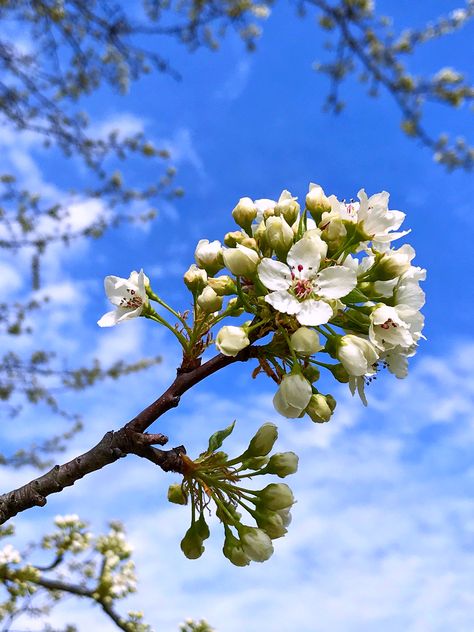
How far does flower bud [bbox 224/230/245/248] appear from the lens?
6.41ft

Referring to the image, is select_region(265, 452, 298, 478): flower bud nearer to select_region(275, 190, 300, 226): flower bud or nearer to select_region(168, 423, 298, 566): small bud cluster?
select_region(168, 423, 298, 566): small bud cluster

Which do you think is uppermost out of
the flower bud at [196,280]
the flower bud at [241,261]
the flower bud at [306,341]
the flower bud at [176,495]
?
the flower bud at [196,280]

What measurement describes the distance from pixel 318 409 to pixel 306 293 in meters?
0.34

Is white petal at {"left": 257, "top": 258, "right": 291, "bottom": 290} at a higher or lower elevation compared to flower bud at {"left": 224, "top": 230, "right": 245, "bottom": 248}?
lower

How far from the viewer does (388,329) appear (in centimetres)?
177

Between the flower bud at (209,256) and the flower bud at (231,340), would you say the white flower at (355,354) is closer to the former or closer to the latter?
the flower bud at (231,340)

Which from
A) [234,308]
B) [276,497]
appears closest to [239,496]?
[276,497]

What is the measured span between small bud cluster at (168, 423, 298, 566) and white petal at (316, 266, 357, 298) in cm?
46

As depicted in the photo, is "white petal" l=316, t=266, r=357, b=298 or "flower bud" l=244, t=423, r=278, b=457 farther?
"flower bud" l=244, t=423, r=278, b=457

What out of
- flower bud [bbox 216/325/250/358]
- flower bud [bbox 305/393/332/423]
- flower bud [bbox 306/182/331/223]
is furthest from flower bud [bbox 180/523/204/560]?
flower bud [bbox 306/182/331/223]

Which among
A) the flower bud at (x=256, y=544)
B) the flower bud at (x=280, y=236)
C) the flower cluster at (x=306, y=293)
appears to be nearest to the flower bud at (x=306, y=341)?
the flower cluster at (x=306, y=293)

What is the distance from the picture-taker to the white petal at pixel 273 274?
166 cm

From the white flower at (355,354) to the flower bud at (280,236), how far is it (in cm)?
28

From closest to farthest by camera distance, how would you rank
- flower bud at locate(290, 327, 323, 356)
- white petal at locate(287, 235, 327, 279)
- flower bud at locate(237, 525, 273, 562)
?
1. flower bud at locate(290, 327, 323, 356)
2. white petal at locate(287, 235, 327, 279)
3. flower bud at locate(237, 525, 273, 562)
